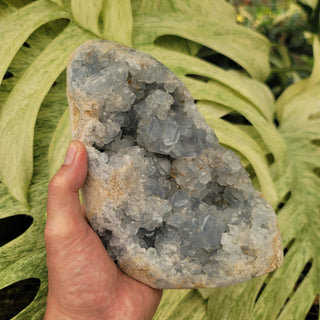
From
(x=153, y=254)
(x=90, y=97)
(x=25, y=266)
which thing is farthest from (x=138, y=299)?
(x=90, y=97)

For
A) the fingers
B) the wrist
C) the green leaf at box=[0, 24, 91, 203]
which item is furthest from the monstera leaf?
the fingers

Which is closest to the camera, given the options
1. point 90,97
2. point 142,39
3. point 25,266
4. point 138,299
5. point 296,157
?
point 90,97

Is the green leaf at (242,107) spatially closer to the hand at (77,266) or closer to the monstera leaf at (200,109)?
the monstera leaf at (200,109)

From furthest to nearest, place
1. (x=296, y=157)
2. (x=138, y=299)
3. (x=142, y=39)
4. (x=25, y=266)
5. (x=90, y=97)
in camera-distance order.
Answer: (x=296, y=157) < (x=142, y=39) < (x=25, y=266) < (x=138, y=299) < (x=90, y=97)

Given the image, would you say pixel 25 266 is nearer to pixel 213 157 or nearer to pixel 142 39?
pixel 213 157

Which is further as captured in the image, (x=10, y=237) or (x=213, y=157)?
(x=10, y=237)

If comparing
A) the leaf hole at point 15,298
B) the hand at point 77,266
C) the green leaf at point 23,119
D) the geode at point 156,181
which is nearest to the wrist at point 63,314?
the hand at point 77,266
